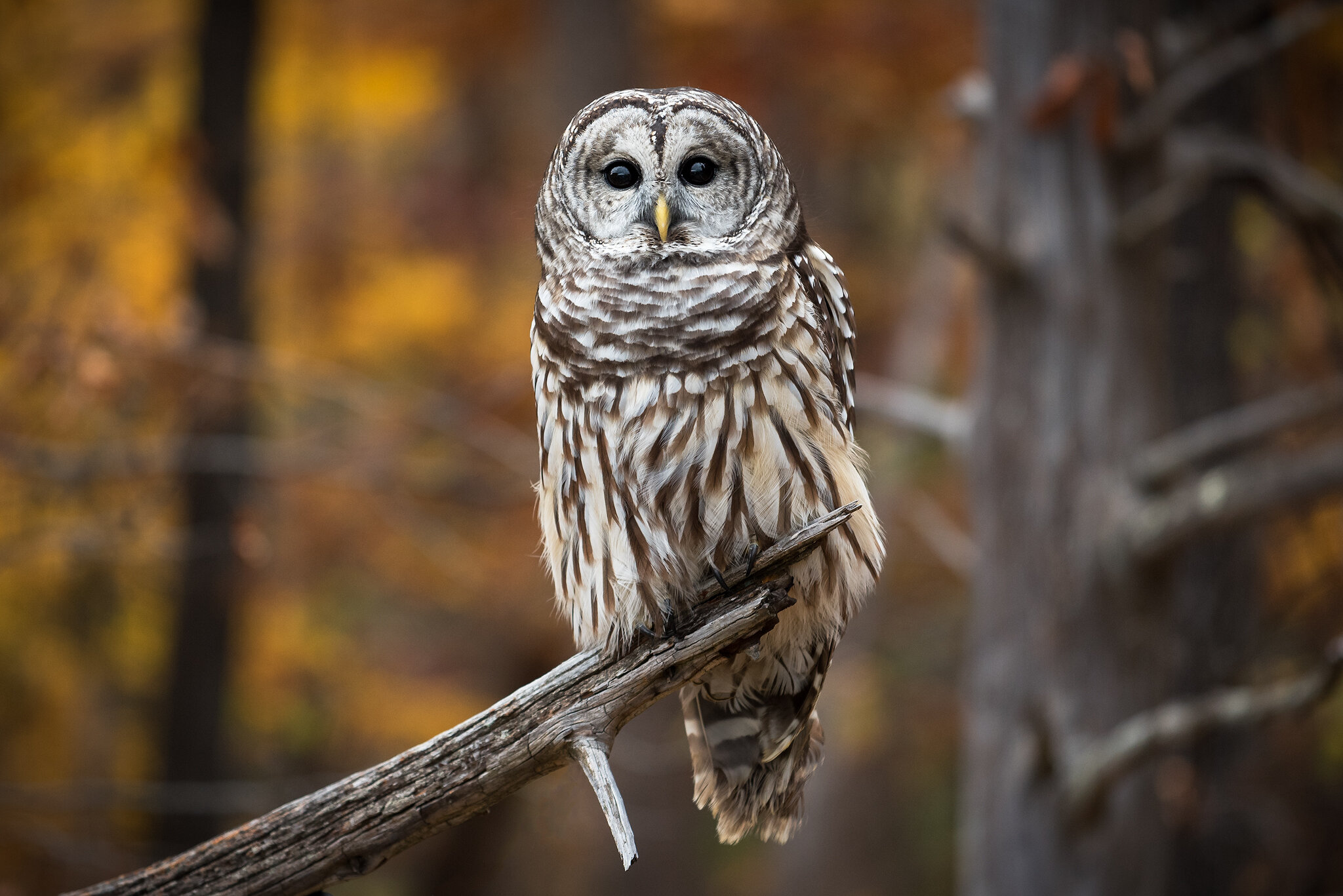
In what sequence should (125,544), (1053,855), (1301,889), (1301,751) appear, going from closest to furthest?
(1053,855)
(125,544)
(1301,889)
(1301,751)

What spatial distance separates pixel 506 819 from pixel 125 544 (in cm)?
447

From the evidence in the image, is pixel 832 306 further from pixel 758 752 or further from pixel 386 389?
pixel 386 389

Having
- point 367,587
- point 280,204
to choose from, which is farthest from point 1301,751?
point 280,204

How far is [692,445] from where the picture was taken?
2570 millimetres

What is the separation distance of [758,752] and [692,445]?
865 mm

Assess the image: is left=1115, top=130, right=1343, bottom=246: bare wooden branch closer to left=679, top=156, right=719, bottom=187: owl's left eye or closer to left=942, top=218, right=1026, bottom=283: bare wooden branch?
left=942, top=218, right=1026, bottom=283: bare wooden branch

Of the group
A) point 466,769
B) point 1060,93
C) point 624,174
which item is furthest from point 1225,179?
point 466,769

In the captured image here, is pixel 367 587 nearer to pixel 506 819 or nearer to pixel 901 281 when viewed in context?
pixel 506 819

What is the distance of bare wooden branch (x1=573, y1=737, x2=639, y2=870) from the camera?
2.22m

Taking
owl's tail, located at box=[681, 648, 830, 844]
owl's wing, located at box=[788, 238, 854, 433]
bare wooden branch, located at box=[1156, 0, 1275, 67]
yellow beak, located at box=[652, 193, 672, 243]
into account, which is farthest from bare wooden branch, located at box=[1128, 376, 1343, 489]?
yellow beak, located at box=[652, 193, 672, 243]

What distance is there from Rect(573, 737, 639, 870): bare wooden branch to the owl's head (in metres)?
1.10

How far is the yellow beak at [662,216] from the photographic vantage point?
2.63 meters

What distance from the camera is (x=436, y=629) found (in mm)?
11719

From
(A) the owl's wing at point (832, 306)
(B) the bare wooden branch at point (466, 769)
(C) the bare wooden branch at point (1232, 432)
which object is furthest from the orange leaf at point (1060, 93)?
(B) the bare wooden branch at point (466, 769)
